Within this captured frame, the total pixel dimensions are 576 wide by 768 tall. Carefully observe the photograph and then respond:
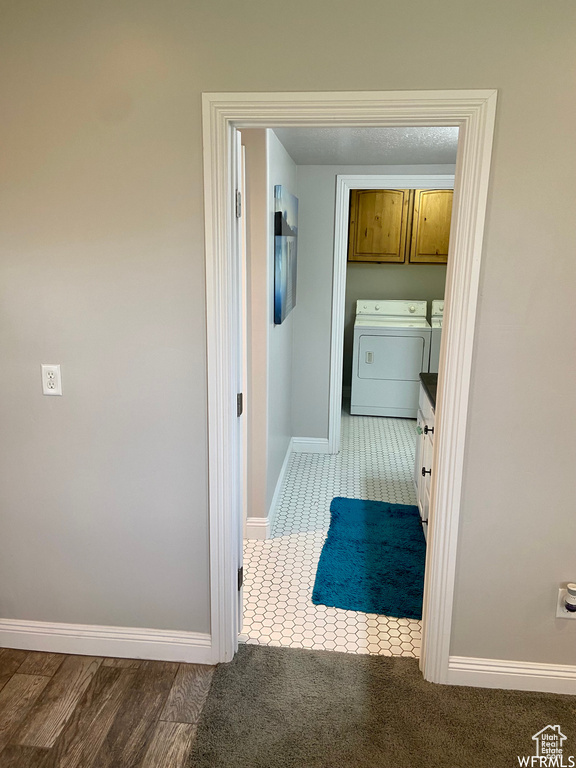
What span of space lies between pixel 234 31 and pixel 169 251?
667 millimetres

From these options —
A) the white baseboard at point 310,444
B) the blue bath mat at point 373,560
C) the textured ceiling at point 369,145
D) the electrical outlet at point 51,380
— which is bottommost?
the blue bath mat at point 373,560

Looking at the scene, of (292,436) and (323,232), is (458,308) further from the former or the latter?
(292,436)

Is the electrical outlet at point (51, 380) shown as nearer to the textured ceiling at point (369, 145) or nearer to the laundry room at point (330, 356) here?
the laundry room at point (330, 356)

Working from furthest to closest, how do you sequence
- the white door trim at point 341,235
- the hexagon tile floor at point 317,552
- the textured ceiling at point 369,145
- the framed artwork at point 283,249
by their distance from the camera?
the white door trim at point 341,235 → the framed artwork at point 283,249 → the textured ceiling at point 369,145 → the hexagon tile floor at point 317,552

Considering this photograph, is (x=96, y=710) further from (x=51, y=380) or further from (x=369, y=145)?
(x=369, y=145)

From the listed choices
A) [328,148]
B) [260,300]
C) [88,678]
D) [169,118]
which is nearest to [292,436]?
[260,300]

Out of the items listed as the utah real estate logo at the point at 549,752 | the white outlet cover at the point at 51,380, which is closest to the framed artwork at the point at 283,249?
the white outlet cover at the point at 51,380

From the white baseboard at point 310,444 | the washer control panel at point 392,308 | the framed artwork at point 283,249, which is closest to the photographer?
the framed artwork at point 283,249

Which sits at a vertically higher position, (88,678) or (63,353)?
(63,353)

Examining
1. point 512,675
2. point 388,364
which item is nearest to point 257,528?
point 512,675

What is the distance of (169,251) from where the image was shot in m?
1.87

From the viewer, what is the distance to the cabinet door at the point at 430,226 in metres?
5.03

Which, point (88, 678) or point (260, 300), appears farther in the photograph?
point (260, 300)

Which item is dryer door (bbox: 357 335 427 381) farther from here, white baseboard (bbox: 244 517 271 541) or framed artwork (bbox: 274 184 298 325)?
white baseboard (bbox: 244 517 271 541)
